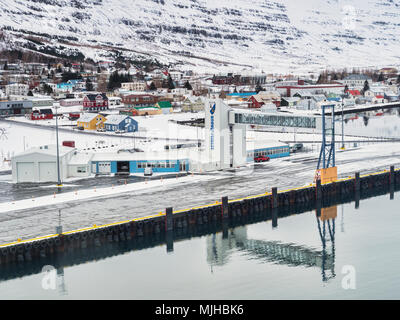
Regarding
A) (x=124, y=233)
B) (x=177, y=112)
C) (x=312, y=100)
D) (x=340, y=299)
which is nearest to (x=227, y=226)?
(x=124, y=233)

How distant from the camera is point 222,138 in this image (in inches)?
2603

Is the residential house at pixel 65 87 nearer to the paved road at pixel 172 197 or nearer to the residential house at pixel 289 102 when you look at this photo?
the residential house at pixel 289 102

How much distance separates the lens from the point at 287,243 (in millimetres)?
45000

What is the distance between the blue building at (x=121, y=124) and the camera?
3797 inches

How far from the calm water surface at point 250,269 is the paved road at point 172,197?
13.2 ft

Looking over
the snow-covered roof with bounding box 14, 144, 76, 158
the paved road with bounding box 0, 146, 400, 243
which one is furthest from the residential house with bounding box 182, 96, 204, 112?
the snow-covered roof with bounding box 14, 144, 76, 158

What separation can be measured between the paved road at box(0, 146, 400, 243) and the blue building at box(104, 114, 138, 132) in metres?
32.8

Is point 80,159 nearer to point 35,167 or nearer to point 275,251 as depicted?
point 35,167

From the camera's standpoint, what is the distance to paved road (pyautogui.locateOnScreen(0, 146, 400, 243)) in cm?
4391

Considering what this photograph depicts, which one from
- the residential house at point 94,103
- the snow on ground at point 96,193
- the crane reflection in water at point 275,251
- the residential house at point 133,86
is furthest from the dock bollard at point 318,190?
the residential house at point 133,86

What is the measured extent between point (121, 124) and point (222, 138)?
33.3 m

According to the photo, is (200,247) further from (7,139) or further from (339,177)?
(7,139)

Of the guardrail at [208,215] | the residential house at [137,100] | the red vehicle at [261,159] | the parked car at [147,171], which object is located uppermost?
the residential house at [137,100]

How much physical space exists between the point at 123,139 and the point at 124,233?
4635 cm
